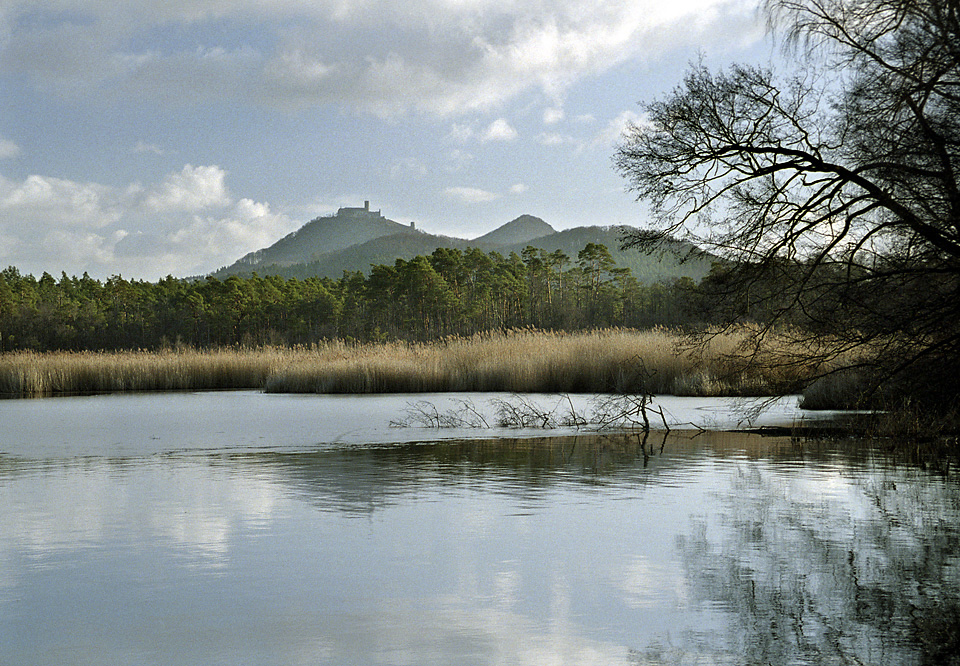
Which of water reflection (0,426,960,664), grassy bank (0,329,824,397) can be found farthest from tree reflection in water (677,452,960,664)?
grassy bank (0,329,824,397)

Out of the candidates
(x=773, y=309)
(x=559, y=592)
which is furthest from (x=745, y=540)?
(x=773, y=309)

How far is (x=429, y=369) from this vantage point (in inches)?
858

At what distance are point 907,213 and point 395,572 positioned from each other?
240 inches

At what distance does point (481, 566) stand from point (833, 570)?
1761 mm

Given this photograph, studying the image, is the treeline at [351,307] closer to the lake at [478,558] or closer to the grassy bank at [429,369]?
the grassy bank at [429,369]

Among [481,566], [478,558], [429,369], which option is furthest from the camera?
[429,369]

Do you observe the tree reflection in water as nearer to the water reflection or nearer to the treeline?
the water reflection

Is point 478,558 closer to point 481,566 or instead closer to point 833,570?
point 481,566

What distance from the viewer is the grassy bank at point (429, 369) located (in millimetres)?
19495

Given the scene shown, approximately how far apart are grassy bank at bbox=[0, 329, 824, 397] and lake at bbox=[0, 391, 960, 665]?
9746 millimetres

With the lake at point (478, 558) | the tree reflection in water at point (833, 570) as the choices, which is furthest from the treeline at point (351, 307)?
the tree reflection in water at point (833, 570)

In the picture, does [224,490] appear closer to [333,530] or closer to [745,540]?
[333,530]

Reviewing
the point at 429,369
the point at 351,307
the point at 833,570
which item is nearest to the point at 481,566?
the point at 833,570

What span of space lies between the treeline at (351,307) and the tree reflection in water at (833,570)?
6471 cm
